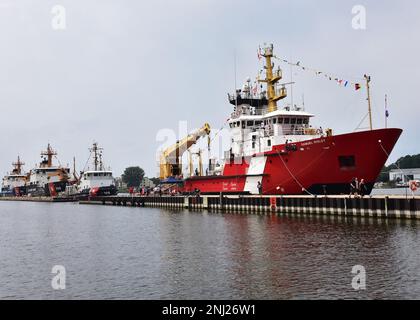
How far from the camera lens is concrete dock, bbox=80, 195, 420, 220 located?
32844mm

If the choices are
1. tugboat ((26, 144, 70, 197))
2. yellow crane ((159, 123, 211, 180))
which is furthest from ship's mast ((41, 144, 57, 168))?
yellow crane ((159, 123, 211, 180))

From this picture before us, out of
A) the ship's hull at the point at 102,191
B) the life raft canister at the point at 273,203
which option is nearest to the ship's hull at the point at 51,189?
the ship's hull at the point at 102,191

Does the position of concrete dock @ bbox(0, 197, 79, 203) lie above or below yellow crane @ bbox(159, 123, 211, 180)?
below

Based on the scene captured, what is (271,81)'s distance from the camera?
5297cm

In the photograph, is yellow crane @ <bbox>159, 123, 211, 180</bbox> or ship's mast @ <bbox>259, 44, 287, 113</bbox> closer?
ship's mast @ <bbox>259, 44, 287, 113</bbox>

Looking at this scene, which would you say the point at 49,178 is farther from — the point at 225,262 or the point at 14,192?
the point at 225,262

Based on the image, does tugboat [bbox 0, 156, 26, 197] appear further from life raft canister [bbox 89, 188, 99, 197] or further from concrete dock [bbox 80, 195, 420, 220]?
concrete dock [bbox 80, 195, 420, 220]

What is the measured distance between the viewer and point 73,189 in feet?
360

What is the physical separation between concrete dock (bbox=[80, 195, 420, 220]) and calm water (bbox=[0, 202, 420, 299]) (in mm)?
2097

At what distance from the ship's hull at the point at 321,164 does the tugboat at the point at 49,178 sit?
82364 mm

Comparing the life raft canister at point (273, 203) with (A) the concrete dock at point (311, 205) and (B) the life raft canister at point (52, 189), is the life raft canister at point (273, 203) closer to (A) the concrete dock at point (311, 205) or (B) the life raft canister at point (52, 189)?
(A) the concrete dock at point (311, 205)

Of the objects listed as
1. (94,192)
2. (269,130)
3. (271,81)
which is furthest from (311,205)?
(94,192)
